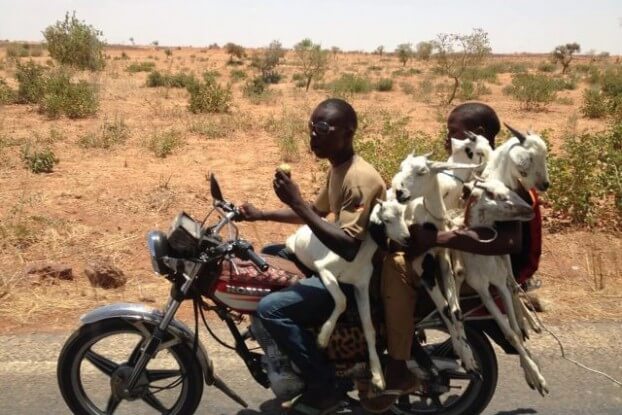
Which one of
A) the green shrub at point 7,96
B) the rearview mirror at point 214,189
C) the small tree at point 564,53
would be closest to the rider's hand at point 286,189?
the rearview mirror at point 214,189

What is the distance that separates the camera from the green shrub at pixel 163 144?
1012cm

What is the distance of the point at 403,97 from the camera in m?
23.9

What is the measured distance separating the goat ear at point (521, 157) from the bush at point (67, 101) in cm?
1246

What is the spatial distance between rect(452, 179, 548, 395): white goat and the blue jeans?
591 millimetres

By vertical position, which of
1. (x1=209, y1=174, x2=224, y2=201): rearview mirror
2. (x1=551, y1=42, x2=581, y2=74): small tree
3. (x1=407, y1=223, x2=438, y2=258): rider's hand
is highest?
(x1=551, y1=42, x2=581, y2=74): small tree

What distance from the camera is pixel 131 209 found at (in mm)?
7223

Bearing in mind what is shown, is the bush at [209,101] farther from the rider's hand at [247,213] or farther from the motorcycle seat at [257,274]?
the motorcycle seat at [257,274]

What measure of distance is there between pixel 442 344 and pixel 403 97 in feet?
70.2

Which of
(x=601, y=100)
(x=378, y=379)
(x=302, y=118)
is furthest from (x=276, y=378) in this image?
(x=601, y=100)

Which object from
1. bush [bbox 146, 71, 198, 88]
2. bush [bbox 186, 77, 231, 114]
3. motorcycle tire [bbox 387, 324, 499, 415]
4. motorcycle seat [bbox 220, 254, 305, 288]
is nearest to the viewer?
motorcycle seat [bbox 220, 254, 305, 288]

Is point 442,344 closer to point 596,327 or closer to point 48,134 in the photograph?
point 596,327

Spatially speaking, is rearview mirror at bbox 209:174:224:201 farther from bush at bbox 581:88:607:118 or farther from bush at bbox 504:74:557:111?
bush at bbox 504:74:557:111

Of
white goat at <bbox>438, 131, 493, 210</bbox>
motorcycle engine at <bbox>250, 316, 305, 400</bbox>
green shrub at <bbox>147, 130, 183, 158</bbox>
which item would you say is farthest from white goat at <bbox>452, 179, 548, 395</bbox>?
green shrub at <bbox>147, 130, 183, 158</bbox>

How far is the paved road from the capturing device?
3.33 meters
